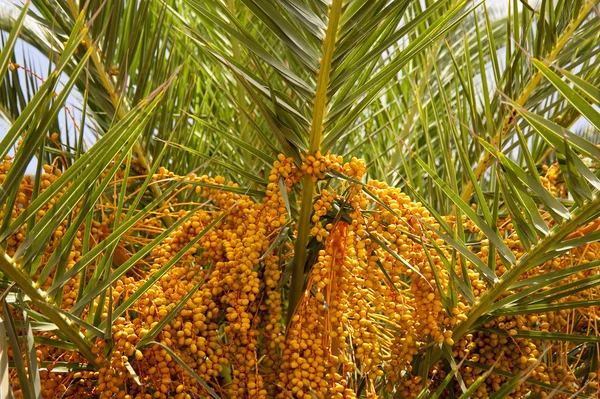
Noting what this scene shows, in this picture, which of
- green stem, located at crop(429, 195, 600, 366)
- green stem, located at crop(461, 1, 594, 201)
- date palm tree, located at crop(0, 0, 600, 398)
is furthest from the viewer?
green stem, located at crop(461, 1, 594, 201)

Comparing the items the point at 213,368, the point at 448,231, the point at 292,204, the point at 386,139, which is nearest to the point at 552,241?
the point at 448,231

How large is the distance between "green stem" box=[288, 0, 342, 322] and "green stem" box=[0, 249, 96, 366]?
1.52 feet

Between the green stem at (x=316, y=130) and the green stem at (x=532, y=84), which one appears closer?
the green stem at (x=316, y=130)

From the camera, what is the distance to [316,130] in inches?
66.3

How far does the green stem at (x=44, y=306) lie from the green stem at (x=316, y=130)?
0.46 m

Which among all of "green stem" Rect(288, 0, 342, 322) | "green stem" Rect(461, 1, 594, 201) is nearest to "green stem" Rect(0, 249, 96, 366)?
"green stem" Rect(288, 0, 342, 322)

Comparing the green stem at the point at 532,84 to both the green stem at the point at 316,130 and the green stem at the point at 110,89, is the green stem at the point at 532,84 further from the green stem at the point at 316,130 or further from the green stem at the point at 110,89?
the green stem at the point at 110,89

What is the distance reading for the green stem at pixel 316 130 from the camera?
1.62 m

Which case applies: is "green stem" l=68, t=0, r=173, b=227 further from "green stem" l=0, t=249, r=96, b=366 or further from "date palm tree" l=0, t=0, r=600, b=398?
"green stem" l=0, t=249, r=96, b=366

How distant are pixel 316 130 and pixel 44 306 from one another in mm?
618

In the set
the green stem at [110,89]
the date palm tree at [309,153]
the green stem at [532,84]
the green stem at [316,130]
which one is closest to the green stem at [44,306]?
the date palm tree at [309,153]

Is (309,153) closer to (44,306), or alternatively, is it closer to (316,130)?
(316,130)

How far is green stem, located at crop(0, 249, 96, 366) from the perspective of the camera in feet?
4.70

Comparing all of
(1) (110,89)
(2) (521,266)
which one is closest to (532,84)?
(2) (521,266)
